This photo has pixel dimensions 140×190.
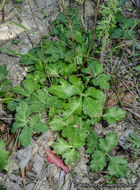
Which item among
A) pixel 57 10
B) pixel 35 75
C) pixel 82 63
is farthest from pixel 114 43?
pixel 35 75

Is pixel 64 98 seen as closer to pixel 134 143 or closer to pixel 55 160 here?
pixel 55 160

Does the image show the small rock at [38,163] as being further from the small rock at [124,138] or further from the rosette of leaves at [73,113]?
the small rock at [124,138]

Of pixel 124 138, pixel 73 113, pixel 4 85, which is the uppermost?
pixel 4 85

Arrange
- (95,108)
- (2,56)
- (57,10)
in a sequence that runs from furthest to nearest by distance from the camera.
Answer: (57,10) < (2,56) < (95,108)

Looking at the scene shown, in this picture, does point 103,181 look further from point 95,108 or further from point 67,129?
point 95,108

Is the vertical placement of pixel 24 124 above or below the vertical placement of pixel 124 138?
above

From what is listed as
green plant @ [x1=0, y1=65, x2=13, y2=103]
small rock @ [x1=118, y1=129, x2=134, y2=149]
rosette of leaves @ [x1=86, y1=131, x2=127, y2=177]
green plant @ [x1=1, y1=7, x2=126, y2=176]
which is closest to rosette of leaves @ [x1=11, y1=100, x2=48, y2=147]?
green plant @ [x1=1, y1=7, x2=126, y2=176]

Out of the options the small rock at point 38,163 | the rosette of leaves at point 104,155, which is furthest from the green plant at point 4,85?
the rosette of leaves at point 104,155

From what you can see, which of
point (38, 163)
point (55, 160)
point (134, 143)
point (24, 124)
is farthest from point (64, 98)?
point (134, 143)
